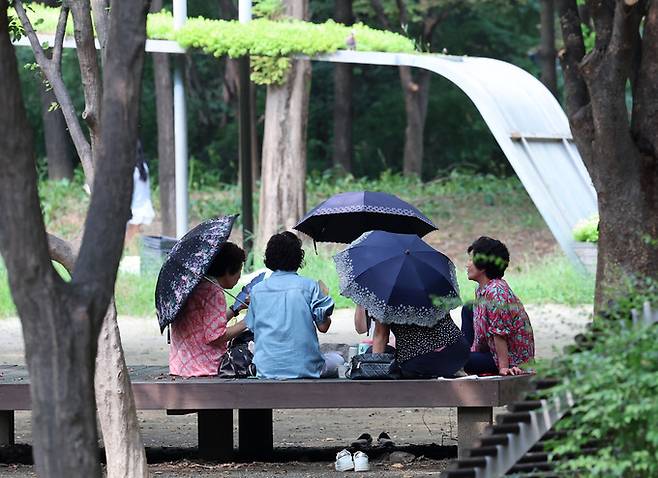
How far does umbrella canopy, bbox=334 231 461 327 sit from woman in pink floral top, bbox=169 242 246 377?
62cm

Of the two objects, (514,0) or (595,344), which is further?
(514,0)

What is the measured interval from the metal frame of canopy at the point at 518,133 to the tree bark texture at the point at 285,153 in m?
0.50

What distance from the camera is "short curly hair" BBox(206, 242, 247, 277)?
7605 mm

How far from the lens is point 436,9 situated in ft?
98.8

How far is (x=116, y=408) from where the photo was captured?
252 inches

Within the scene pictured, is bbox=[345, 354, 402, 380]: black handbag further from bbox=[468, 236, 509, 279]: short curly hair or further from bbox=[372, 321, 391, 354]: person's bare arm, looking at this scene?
bbox=[468, 236, 509, 279]: short curly hair

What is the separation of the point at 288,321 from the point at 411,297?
0.68 meters

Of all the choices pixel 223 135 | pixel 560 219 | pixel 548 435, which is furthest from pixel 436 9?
pixel 548 435

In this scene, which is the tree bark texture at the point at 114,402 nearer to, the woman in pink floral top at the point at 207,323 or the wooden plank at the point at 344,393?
the wooden plank at the point at 344,393

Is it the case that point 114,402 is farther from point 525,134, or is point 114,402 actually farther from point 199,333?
point 525,134

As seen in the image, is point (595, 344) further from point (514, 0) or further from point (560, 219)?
point (514, 0)

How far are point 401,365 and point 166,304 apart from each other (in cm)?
129

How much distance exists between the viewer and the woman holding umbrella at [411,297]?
727 centimetres

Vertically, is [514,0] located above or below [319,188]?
above
